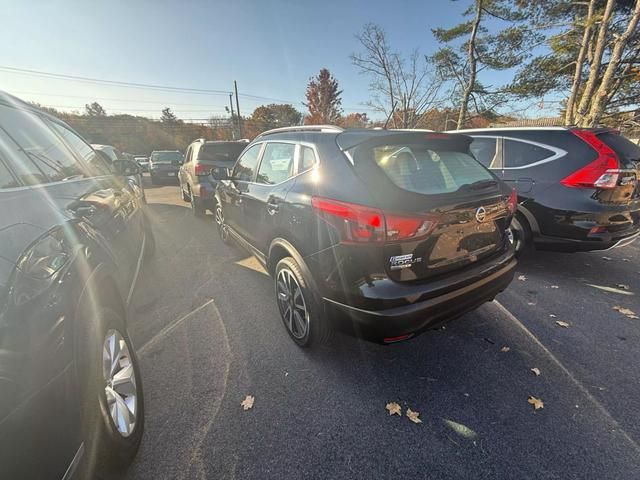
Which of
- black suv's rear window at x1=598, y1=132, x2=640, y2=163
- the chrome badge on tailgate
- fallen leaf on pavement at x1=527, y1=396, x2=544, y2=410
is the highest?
black suv's rear window at x1=598, y1=132, x2=640, y2=163

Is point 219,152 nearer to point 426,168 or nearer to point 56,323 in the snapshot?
point 426,168

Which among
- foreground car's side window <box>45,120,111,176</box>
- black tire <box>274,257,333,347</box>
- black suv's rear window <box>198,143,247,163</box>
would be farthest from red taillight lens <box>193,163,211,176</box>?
black tire <box>274,257,333,347</box>

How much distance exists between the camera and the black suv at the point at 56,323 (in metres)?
0.96

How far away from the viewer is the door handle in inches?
102

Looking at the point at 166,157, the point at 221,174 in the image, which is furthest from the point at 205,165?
the point at 166,157

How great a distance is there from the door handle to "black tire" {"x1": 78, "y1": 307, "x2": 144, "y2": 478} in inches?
55.6

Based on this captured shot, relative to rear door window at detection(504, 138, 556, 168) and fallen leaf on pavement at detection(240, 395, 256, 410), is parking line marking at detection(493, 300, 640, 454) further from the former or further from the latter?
fallen leaf on pavement at detection(240, 395, 256, 410)

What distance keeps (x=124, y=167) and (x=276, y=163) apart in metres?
2.11

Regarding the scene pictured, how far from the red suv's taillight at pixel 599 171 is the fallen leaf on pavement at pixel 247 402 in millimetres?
4014

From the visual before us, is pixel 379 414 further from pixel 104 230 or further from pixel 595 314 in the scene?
pixel 595 314

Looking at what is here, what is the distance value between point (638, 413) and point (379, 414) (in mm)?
1667

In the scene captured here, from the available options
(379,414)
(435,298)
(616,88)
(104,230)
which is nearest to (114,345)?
(104,230)

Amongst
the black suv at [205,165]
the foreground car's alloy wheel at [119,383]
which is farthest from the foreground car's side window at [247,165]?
the black suv at [205,165]

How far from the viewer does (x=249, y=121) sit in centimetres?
5669
